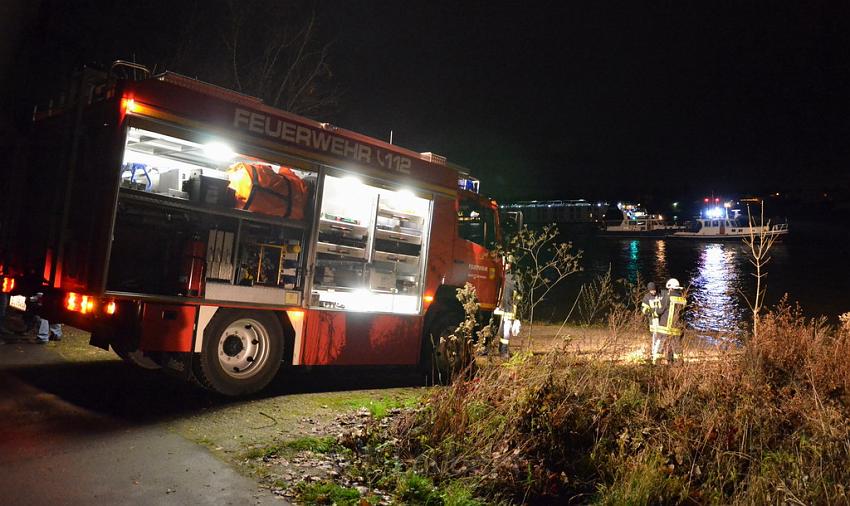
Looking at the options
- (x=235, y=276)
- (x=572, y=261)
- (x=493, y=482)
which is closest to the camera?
(x=493, y=482)

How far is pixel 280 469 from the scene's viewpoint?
4.48 metres

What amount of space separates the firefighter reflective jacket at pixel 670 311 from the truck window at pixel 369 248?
4.17 m

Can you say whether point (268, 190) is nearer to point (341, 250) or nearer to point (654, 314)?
point (341, 250)

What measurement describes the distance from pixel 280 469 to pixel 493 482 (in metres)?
1.56

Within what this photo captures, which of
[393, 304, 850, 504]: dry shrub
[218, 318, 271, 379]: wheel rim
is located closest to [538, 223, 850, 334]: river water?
[393, 304, 850, 504]: dry shrub

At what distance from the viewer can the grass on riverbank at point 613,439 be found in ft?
14.1

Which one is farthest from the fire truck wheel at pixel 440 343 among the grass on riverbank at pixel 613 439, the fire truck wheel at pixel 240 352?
the grass on riverbank at pixel 613 439

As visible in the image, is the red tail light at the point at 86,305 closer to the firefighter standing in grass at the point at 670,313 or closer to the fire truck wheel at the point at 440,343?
the fire truck wheel at the point at 440,343

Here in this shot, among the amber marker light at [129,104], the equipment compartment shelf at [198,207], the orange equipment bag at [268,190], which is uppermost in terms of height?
the amber marker light at [129,104]

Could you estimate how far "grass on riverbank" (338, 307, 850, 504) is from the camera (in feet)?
14.1

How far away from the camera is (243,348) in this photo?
678cm

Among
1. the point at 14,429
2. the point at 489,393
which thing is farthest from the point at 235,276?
the point at 489,393

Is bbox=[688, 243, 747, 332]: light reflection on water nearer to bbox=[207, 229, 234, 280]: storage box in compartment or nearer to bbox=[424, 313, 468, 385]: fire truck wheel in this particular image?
bbox=[424, 313, 468, 385]: fire truck wheel

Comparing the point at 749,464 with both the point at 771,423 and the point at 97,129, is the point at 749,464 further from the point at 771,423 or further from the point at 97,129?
the point at 97,129
